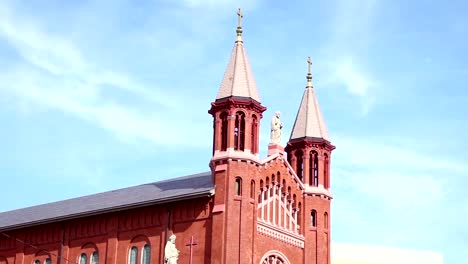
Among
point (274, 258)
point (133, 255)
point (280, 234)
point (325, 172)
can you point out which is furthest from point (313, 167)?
point (133, 255)

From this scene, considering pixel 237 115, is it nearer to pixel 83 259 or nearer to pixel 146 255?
pixel 146 255

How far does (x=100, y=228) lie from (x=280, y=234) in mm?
11226

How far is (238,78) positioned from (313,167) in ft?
28.7

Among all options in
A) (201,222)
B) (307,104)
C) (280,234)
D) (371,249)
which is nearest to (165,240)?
(201,222)

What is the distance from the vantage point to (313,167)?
2591 inches

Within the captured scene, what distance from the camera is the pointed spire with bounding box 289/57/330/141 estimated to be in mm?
66250

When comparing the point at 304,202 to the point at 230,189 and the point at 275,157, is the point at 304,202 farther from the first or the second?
the point at 230,189

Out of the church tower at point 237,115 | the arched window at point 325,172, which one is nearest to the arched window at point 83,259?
the church tower at point 237,115

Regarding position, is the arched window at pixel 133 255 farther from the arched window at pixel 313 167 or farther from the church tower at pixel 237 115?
the arched window at pixel 313 167

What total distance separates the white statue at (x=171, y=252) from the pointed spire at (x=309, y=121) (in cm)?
1254

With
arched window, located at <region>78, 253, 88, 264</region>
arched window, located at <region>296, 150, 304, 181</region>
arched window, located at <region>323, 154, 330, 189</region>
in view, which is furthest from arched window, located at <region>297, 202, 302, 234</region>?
arched window, located at <region>78, 253, 88, 264</region>

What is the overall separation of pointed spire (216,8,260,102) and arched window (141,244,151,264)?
9.69 metres

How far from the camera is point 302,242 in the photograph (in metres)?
63.4

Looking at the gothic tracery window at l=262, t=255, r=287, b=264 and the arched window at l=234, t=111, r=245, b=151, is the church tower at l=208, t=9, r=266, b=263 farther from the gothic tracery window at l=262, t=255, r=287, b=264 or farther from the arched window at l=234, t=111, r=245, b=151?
the gothic tracery window at l=262, t=255, r=287, b=264
